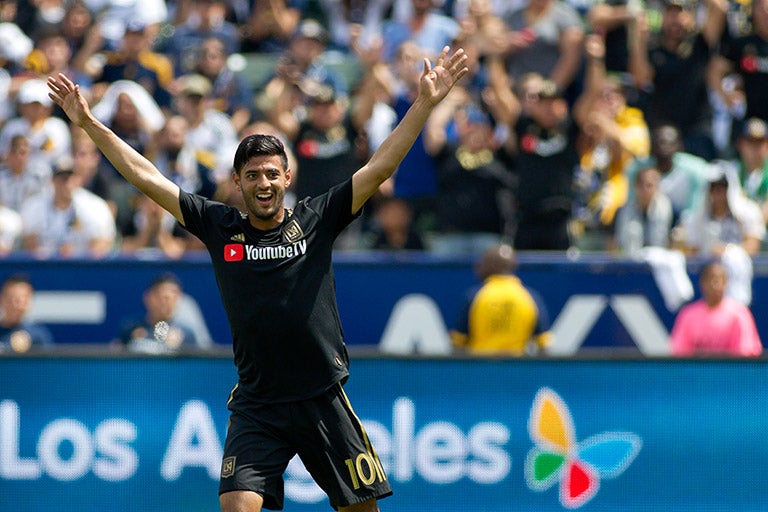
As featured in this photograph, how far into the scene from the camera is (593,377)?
9320 millimetres

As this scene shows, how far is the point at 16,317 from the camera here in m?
11.6

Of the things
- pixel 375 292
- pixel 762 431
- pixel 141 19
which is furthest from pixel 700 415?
pixel 141 19

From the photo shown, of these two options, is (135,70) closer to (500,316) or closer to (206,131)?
(206,131)

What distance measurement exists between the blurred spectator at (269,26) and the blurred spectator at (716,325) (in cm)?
568

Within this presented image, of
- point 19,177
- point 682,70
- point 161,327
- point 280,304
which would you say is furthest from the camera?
point 682,70

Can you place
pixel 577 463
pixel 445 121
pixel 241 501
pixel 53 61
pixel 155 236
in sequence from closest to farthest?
pixel 241 501
pixel 577 463
pixel 155 236
pixel 445 121
pixel 53 61

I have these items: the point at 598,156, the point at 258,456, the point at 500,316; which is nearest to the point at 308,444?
the point at 258,456

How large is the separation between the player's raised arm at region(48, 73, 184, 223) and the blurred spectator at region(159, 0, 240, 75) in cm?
803

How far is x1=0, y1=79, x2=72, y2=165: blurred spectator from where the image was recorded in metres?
13.4

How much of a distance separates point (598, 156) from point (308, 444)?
722 cm

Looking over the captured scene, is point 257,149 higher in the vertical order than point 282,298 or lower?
higher

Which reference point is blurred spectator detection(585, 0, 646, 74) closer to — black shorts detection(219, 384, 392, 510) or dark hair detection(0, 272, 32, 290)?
dark hair detection(0, 272, 32, 290)

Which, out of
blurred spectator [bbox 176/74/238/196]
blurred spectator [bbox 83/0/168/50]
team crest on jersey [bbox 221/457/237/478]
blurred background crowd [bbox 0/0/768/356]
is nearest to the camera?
team crest on jersey [bbox 221/457/237/478]

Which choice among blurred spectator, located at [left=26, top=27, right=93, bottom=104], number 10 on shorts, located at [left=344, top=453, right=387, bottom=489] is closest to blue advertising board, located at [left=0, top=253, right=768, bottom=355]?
blurred spectator, located at [left=26, top=27, right=93, bottom=104]
